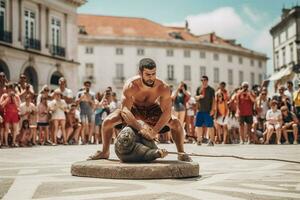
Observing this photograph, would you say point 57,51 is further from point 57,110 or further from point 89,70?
point 89,70

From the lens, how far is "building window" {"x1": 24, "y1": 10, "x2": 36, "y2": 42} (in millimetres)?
32719

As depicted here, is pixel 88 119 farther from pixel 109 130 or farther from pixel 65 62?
pixel 65 62

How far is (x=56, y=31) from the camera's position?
36.1m

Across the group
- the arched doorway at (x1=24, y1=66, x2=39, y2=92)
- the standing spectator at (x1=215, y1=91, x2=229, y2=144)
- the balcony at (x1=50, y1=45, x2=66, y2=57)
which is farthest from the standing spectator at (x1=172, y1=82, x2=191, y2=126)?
the balcony at (x1=50, y1=45, x2=66, y2=57)

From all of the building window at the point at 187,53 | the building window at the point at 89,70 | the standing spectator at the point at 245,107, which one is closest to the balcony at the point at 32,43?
the standing spectator at the point at 245,107

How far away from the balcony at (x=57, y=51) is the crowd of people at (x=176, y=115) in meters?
18.9

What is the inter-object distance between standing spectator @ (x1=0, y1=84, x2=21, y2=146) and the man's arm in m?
8.24

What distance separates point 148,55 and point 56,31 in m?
30.6

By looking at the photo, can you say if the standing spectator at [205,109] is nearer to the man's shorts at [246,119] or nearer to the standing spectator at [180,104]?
the man's shorts at [246,119]

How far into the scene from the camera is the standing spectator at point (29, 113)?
14531mm

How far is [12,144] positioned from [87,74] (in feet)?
170

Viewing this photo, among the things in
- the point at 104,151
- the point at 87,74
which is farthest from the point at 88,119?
the point at 87,74

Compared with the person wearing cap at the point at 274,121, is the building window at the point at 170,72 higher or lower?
higher

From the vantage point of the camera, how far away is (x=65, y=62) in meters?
36.2
